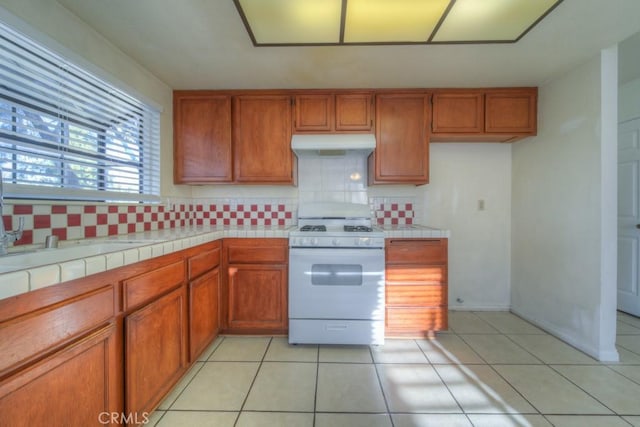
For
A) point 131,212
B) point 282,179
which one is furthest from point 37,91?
point 282,179

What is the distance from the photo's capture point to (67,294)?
92 cm

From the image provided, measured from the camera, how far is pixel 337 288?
2.15 meters

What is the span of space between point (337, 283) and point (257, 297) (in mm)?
679

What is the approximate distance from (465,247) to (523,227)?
553 mm

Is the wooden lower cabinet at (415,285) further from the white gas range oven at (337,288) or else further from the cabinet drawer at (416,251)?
the white gas range oven at (337,288)

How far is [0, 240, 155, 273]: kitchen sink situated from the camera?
1099 mm

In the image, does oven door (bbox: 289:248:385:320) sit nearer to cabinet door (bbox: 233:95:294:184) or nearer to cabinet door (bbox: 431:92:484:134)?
cabinet door (bbox: 233:95:294:184)

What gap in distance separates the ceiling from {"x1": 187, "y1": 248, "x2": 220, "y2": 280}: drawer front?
1425mm

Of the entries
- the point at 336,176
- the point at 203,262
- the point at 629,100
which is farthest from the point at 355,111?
the point at 629,100

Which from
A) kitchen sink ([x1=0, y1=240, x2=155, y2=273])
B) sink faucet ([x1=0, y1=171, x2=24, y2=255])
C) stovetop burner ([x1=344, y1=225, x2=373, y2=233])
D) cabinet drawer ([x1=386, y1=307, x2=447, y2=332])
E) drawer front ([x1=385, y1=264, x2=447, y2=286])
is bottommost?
cabinet drawer ([x1=386, y1=307, x2=447, y2=332])

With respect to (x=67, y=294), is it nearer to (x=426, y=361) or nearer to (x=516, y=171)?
(x=426, y=361)

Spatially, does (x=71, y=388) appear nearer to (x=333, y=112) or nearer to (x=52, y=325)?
(x=52, y=325)

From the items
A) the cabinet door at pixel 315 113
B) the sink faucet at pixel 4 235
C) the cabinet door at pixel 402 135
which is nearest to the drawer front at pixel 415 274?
the cabinet door at pixel 402 135

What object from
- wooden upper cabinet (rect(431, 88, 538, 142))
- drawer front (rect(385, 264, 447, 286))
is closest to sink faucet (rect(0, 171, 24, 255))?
drawer front (rect(385, 264, 447, 286))
